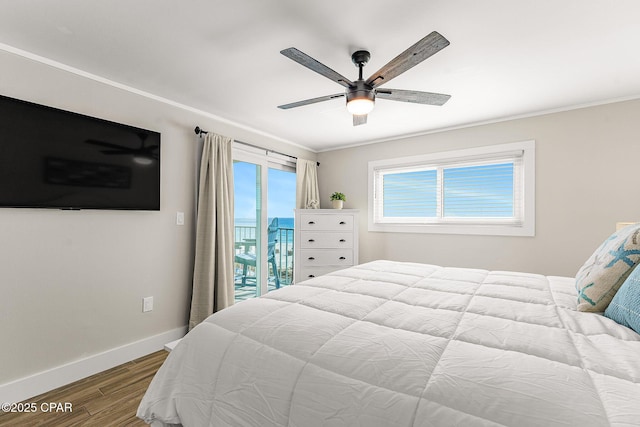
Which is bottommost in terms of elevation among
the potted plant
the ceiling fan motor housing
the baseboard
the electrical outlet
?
the baseboard

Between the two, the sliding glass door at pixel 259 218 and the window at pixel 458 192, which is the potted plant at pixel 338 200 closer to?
the window at pixel 458 192

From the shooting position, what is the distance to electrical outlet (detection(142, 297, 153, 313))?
274cm

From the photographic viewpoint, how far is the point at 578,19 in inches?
67.8

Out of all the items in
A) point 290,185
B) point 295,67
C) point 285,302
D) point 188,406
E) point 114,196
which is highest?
point 295,67

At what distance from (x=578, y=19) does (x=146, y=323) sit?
155 inches

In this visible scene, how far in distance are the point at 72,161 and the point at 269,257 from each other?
8.27ft

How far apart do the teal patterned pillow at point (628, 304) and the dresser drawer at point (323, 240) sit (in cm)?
305

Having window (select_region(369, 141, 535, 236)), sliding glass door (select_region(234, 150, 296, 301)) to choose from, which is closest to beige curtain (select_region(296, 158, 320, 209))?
sliding glass door (select_region(234, 150, 296, 301))

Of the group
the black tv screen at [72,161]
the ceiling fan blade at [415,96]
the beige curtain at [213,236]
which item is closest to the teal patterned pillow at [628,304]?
the ceiling fan blade at [415,96]

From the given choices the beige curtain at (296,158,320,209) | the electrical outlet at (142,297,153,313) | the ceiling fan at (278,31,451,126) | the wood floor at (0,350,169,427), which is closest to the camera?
the ceiling fan at (278,31,451,126)

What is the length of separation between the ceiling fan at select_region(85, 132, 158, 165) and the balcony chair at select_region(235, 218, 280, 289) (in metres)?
1.54

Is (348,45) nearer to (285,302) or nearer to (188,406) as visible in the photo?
(285,302)

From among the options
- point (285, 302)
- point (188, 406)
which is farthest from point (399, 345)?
point (188, 406)

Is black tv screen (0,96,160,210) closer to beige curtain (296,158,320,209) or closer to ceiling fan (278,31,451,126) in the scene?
ceiling fan (278,31,451,126)
